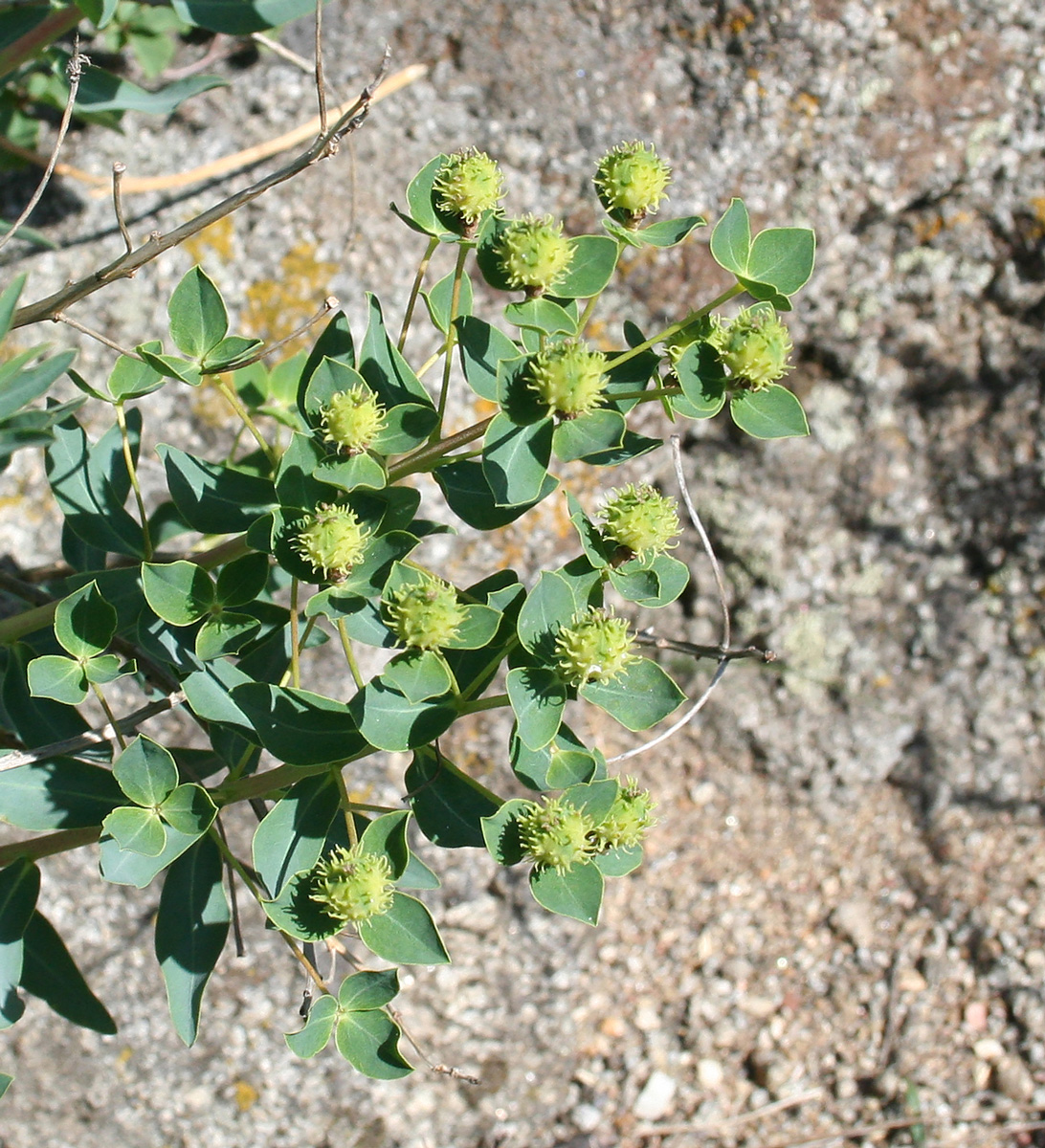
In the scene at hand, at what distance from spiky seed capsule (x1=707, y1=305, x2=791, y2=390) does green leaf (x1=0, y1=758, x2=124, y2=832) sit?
0.96 m

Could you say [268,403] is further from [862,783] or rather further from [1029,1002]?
[1029,1002]

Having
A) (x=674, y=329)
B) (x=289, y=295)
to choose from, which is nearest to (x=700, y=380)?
(x=674, y=329)

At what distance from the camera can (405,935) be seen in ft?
4.29

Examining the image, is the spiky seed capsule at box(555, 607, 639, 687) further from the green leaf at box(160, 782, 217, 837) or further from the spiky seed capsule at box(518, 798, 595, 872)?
the green leaf at box(160, 782, 217, 837)

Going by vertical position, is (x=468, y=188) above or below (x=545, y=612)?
above

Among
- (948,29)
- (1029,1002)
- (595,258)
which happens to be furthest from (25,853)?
(948,29)

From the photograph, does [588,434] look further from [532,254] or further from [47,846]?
[47,846]

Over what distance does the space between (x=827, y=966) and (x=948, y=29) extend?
2.17m

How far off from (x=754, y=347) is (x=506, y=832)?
2.00ft

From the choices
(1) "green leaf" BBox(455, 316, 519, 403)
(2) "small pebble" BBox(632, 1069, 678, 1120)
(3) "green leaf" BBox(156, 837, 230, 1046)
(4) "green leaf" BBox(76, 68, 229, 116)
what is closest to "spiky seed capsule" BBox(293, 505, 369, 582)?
(1) "green leaf" BBox(455, 316, 519, 403)

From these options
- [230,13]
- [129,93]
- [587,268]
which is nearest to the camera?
[587,268]

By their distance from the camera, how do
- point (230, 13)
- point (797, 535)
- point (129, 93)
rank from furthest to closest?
point (797, 535)
point (129, 93)
point (230, 13)

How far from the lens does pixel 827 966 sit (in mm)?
2402

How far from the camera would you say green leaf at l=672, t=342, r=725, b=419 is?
3.95ft
